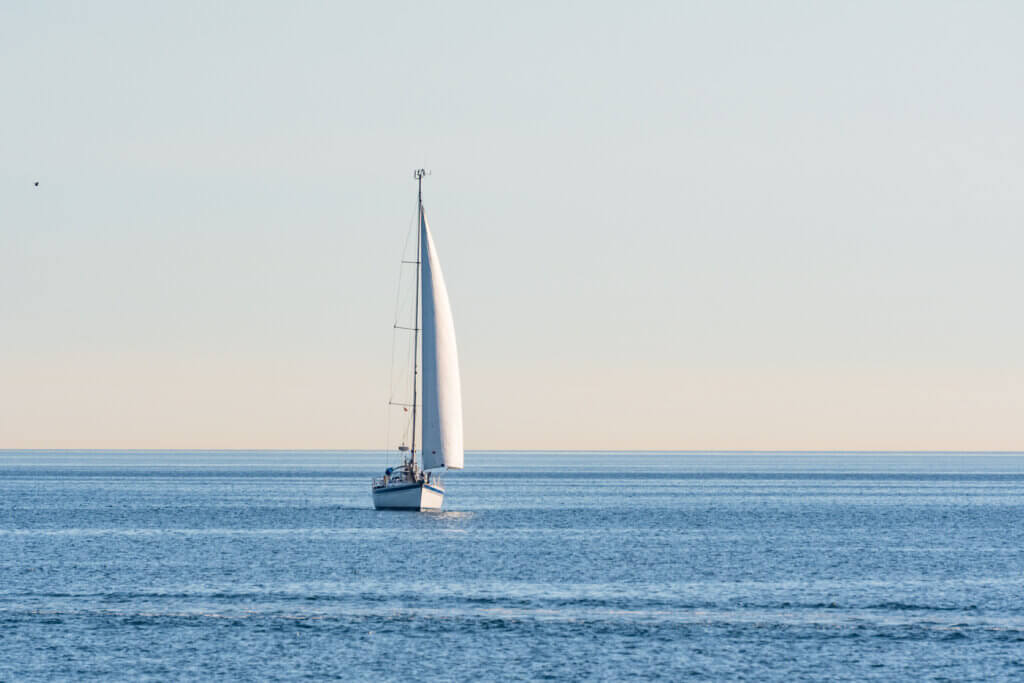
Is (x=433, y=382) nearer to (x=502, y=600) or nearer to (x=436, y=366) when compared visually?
(x=436, y=366)

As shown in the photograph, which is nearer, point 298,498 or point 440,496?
point 440,496

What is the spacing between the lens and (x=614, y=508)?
550 feet

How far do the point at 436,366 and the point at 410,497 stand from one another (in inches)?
426

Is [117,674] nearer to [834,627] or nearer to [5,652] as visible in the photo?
[5,652]

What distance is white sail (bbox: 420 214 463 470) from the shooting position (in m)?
122

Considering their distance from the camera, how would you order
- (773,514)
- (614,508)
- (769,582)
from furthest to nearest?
1. (614,508)
2. (773,514)
3. (769,582)

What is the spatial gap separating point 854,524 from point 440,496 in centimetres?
3884

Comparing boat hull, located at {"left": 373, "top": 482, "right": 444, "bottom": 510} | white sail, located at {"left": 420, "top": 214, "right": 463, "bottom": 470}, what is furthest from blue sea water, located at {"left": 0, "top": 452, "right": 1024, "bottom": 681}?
white sail, located at {"left": 420, "top": 214, "right": 463, "bottom": 470}

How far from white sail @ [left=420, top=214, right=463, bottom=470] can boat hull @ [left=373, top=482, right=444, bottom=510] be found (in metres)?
2.30

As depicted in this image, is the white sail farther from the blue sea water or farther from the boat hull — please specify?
the blue sea water

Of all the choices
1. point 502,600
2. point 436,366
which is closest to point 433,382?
point 436,366

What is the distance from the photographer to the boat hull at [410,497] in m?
122

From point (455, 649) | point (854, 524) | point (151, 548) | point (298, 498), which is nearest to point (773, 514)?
point (854, 524)

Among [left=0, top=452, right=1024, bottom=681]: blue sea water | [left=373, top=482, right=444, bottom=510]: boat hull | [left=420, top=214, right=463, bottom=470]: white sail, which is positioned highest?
[left=420, top=214, right=463, bottom=470]: white sail
